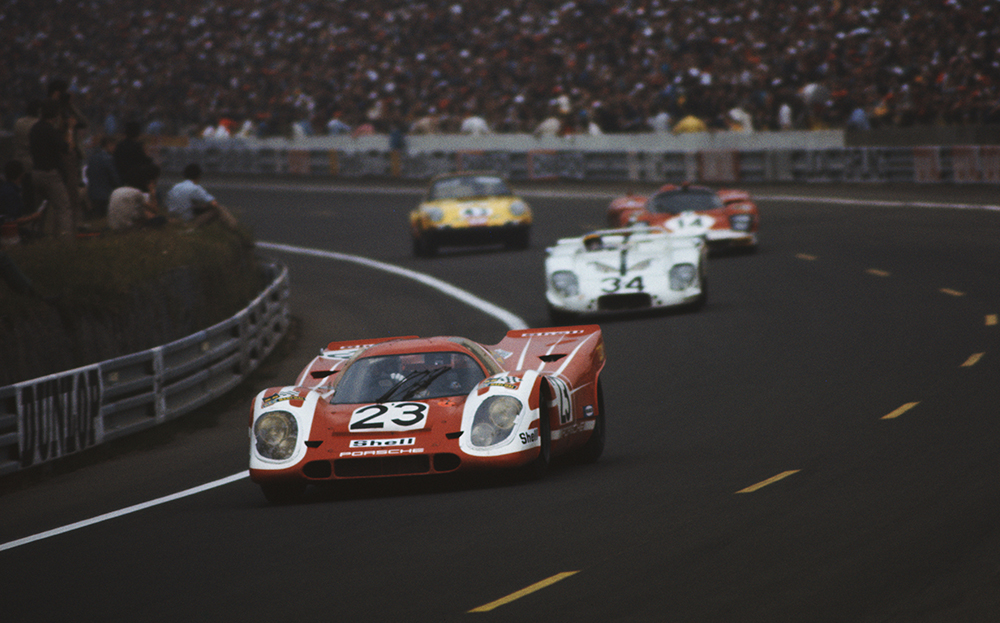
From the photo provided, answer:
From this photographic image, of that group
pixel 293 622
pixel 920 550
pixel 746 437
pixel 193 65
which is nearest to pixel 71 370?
pixel 746 437

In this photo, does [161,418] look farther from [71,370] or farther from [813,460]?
[813,460]

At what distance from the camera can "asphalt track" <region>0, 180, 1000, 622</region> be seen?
5.61 meters

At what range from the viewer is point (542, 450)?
8602mm

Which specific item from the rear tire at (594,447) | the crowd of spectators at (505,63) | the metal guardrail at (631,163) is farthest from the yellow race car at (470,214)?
the rear tire at (594,447)

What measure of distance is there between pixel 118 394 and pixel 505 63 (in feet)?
107

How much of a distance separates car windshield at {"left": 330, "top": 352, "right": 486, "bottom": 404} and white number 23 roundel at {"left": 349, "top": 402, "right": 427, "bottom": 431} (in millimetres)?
197

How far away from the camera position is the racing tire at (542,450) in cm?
849

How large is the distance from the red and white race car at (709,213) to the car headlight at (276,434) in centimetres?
1434

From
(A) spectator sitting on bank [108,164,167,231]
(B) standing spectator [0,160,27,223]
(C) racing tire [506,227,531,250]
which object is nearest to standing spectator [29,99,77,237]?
(B) standing spectator [0,160,27,223]

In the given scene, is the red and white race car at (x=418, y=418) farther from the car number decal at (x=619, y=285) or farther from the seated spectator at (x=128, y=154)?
the seated spectator at (x=128, y=154)

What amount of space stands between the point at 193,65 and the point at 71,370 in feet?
143

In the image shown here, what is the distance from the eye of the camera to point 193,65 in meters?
52.4

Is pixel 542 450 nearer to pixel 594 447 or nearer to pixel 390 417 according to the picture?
pixel 594 447

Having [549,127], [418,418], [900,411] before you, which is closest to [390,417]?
[418,418]
